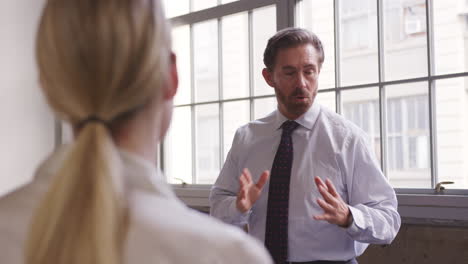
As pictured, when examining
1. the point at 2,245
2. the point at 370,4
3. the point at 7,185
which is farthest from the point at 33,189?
the point at 7,185

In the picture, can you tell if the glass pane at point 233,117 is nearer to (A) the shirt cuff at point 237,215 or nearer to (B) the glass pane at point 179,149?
(B) the glass pane at point 179,149

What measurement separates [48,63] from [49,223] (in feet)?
0.68

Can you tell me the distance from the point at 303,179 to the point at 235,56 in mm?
1717

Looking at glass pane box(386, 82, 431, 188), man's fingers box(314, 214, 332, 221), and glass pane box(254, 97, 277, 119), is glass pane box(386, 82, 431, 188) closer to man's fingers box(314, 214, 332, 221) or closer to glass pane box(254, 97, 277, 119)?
glass pane box(254, 97, 277, 119)

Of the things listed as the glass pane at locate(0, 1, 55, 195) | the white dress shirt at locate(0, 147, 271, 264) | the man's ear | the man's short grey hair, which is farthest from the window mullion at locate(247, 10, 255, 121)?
the white dress shirt at locate(0, 147, 271, 264)

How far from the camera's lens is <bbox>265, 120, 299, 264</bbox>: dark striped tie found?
2256mm

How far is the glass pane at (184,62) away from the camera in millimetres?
4250

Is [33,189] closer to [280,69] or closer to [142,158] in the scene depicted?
[142,158]

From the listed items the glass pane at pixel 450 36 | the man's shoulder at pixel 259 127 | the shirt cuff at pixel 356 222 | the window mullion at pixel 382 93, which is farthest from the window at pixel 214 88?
the shirt cuff at pixel 356 222

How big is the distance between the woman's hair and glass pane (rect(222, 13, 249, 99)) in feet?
9.92

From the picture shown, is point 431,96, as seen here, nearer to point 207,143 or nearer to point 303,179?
point 303,179

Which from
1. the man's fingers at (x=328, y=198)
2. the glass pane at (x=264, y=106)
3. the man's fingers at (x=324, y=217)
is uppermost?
the glass pane at (x=264, y=106)

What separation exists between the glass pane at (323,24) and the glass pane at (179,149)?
48.7 inches

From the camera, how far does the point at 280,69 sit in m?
2.44
